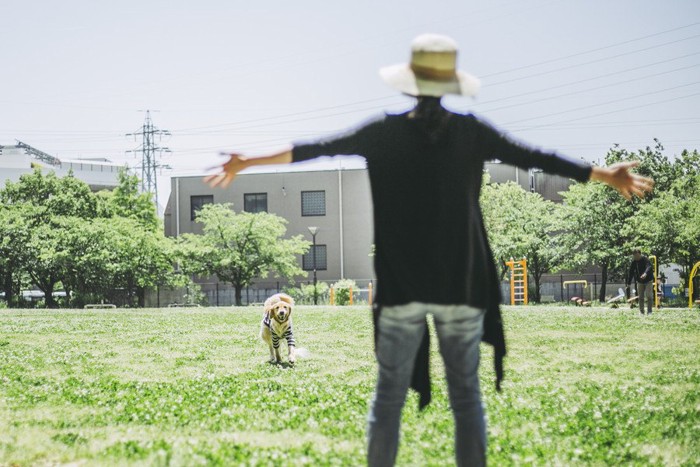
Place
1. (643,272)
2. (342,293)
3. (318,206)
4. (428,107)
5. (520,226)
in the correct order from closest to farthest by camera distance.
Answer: (428,107) < (643,272) < (342,293) < (520,226) < (318,206)

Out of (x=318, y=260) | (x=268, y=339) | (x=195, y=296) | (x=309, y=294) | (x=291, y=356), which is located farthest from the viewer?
(x=318, y=260)

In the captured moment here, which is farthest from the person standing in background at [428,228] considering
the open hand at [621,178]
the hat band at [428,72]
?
the open hand at [621,178]

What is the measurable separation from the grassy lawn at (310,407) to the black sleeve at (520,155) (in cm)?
230

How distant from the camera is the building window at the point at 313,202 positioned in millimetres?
62438

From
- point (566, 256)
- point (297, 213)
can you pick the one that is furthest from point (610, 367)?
point (297, 213)

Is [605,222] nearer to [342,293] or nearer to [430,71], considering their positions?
[342,293]

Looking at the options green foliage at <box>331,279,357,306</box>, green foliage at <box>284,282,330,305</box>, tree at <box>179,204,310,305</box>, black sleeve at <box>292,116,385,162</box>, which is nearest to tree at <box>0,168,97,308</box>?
tree at <box>179,204,310,305</box>

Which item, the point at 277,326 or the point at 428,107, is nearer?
the point at 428,107

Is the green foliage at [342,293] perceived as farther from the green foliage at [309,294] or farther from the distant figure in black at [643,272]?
the distant figure in black at [643,272]

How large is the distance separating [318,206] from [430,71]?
5906cm

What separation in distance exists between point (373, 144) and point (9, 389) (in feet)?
23.8

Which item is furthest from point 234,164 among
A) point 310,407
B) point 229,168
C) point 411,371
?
point 310,407

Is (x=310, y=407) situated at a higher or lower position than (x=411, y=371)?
lower

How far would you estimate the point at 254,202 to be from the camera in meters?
62.8
